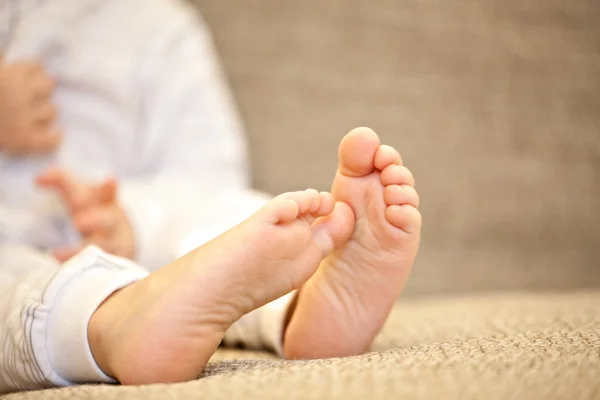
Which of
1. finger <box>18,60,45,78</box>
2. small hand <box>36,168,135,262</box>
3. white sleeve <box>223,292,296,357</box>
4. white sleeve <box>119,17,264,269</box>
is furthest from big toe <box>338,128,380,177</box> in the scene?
finger <box>18,60,45,78</box>

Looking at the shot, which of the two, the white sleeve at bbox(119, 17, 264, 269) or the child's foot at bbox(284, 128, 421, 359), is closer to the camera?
the child's foot at bbox(284, 128, 421, 359)

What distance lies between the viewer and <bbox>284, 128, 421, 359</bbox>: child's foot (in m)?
0.55

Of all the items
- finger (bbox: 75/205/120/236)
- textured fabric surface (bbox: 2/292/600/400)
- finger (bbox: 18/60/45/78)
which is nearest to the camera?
textured fabric surface (bbox: 2/292/600/400)

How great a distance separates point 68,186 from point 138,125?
0.26 metres

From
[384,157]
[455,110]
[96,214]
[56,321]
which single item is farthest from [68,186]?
[455,110]

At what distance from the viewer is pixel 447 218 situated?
44.7 inches

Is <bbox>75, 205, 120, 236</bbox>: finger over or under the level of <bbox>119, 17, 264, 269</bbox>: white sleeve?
under

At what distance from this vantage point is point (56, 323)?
0.51 m

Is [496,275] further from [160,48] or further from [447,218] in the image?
[160,48]

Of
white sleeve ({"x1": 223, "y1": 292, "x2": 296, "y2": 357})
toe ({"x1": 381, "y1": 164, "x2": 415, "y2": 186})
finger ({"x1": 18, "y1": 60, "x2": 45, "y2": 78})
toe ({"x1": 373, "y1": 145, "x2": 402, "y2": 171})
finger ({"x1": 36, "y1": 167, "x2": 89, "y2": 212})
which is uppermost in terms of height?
finger ({"x1": 18, "y1": 60, "x2": 45, "y2": 78})

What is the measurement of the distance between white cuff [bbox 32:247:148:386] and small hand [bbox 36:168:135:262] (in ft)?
0.86

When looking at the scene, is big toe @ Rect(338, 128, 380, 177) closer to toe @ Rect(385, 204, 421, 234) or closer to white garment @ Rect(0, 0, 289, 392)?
toe @ Rect(385, 204, 421, 234)

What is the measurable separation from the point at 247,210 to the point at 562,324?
366 mm

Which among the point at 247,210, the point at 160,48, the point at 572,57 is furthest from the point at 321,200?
the point at 572,57
